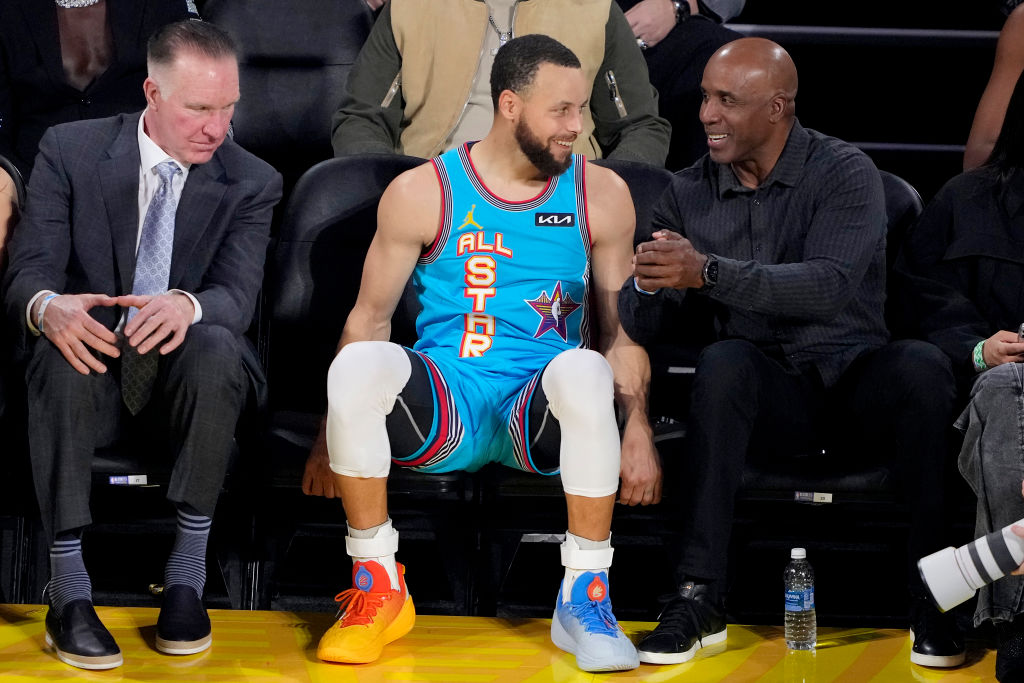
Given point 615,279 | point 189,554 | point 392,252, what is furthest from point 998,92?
point 189,554

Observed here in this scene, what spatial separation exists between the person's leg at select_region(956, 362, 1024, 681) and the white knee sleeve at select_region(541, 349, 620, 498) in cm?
66

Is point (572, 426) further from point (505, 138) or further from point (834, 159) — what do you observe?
point (834, 159)

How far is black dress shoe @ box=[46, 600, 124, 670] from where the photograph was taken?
2.33m

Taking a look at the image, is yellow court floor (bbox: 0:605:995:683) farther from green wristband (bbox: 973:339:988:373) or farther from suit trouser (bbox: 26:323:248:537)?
green wristband (bbox: 973:339:988:373)

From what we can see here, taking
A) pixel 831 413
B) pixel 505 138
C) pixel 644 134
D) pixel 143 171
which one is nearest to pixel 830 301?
pixel 831 413

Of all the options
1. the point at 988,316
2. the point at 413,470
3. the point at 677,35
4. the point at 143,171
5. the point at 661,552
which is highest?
the point at 677,35

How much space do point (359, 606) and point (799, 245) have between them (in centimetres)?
119

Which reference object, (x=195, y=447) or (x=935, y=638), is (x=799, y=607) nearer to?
(x=935, y=638)

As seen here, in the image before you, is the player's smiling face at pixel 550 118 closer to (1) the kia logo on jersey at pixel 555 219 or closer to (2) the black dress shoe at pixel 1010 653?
(1) the kia logo on jersey at pixel 555 219

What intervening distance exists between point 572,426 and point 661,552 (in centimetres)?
71

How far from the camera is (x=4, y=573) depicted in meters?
2.78

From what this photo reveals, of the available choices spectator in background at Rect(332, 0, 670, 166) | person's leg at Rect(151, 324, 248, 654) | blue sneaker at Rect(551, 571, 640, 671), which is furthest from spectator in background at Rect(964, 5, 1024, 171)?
person's leg at Rect(151, 324, 248, 654)

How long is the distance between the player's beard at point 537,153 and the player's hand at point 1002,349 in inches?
36.6

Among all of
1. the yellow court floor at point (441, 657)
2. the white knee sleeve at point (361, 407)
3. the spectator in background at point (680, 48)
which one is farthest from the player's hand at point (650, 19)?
the yellow court floor at point (441, 657)
